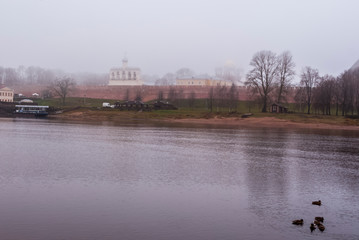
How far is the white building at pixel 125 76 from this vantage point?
163 meters

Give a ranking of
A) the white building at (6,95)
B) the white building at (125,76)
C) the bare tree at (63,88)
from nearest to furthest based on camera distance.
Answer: the bare tree at (63,88) → the white building at (6,95) → the white building at (125,76)

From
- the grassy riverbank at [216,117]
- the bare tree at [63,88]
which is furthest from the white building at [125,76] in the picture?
the grassy riverbank at [216,117]

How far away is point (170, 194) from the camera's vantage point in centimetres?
1531

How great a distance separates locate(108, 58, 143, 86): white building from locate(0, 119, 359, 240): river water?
13783 cm

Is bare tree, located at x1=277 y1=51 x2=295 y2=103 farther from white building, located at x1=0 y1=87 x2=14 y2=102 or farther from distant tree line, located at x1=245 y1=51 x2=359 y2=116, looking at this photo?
white building, located at x1=0 y1=87 x2=14 y2=102

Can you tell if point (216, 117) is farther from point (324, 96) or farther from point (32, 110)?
point (32, 110)

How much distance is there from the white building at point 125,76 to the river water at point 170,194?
452 ft

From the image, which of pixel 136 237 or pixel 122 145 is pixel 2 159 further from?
pixel 136 237

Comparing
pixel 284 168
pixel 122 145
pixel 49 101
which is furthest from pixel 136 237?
pixel 49 101

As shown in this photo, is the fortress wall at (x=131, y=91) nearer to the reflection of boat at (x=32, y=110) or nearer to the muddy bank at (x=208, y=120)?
the reflection of boat at (x=32, y=110)

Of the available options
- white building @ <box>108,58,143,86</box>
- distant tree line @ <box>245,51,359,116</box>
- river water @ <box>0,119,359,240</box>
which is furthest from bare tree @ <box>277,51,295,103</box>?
white building @ <box>108,58,143,86</box>

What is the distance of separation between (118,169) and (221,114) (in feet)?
180

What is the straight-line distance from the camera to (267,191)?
16.4 m

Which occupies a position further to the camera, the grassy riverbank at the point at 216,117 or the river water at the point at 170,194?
the grassy riverbank at the point at 216,117
